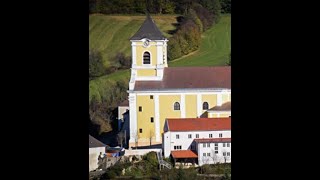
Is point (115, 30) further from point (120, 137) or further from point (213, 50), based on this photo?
point (120, 137)

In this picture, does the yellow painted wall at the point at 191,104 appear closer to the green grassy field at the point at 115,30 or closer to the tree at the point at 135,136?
the tree at the point at 135,136

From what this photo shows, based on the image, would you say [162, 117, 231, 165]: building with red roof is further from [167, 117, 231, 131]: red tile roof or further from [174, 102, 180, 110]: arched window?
[174, 102, 180, 110]: arched window

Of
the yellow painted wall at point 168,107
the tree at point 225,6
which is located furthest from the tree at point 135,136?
the tree at point 225,6

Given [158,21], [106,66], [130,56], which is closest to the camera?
[158,21]

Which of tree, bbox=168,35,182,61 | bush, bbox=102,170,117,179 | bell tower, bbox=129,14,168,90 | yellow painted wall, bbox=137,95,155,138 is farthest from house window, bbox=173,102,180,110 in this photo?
bush, bbox=102,170,117,179

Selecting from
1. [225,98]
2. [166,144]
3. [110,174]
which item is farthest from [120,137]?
[110,174]
